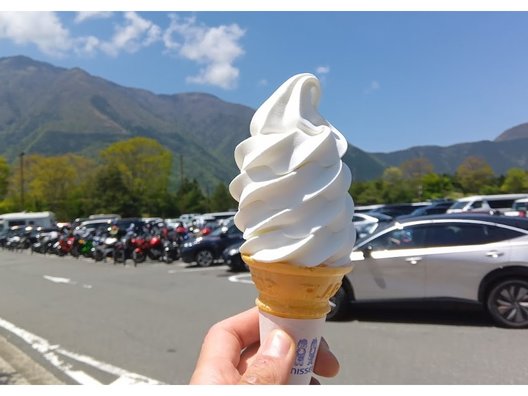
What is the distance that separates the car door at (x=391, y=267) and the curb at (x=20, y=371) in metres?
4.32

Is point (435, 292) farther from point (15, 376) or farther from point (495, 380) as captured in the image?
point (15, 376)

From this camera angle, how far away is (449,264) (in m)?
6.98

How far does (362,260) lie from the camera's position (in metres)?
7.54

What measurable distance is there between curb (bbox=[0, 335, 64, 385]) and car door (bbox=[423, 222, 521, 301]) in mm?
5020

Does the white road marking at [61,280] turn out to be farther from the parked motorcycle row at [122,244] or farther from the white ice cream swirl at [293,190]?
the white ice cream swirl at [293,190]

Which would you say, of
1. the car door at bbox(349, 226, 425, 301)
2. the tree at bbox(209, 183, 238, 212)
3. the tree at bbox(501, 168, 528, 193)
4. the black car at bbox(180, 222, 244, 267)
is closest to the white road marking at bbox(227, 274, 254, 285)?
the black car at bbox(180, 222, 244, 267)

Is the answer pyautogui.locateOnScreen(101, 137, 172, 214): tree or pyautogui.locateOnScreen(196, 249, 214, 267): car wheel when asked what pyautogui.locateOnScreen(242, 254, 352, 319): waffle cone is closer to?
pyautogui.locateOnScreen(196, 249, 214, 267): car wheel

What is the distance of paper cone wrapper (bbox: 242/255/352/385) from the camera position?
5.62 ft

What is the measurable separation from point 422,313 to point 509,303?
4.70 ft

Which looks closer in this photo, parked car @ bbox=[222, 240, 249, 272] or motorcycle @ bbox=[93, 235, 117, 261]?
parked car @ bbox=[222, 240, 249, 272]

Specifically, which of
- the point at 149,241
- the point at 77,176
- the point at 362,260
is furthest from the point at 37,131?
the point at 362,260

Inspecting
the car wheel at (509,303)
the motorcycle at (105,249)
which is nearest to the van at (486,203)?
the motorcycle at (105,249)

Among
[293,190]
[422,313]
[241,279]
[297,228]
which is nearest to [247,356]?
[297,228]

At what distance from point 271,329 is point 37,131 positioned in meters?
211
